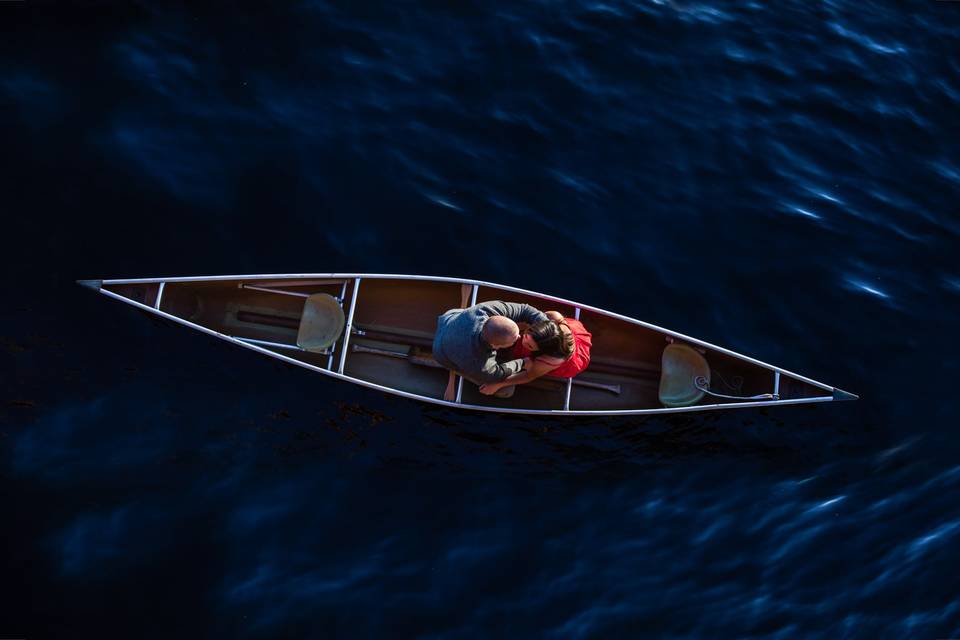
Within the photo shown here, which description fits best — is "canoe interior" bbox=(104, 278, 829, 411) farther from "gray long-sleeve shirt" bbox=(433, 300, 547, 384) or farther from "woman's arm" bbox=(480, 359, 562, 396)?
"gray long-sleeve shirt" bbox=(433, 300, 547, 384)

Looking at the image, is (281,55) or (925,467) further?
(281,55)

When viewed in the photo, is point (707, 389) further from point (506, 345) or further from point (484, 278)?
point (484, 278)

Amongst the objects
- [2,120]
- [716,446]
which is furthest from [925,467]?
[2,120]

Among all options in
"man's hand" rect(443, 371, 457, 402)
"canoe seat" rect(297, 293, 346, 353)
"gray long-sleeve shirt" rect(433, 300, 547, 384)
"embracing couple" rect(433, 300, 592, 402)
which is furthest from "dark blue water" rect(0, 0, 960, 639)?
"gray long-sleeve shirt" rect(433, 300, 547, 384)

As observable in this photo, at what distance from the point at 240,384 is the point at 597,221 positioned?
5.08m

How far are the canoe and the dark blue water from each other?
386 millimetres

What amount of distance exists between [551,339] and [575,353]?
689 millimetres

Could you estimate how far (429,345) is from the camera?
37.4ft

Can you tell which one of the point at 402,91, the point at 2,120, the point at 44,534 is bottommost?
the point at 44,534

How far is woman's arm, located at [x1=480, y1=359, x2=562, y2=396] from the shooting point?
34.8ft

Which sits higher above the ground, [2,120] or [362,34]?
[362,34]

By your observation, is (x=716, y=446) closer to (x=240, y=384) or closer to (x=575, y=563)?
(x=575, y=563)

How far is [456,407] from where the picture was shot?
11164mm

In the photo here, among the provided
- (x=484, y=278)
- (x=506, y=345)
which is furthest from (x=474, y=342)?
(x=484, y=278)
